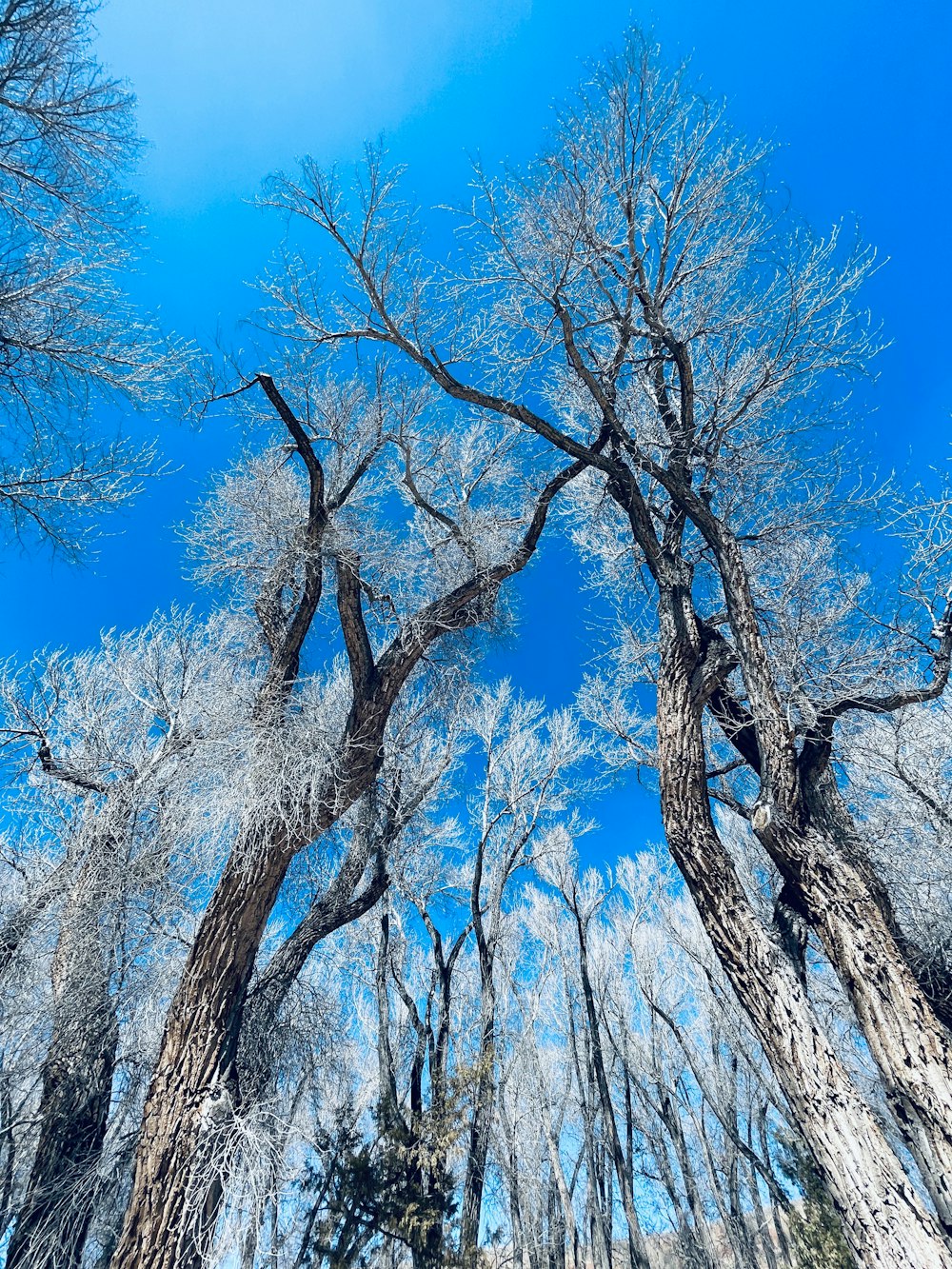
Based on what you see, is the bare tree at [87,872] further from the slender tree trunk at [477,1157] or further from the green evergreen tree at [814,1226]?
the green evergreen tree at [814,1226]

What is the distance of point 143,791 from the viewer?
823cm

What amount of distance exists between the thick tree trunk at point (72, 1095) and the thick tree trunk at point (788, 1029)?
5.71 metres

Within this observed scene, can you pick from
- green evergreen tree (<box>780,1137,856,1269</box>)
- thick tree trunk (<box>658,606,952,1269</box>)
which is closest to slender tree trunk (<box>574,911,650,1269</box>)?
green evergreen tree (<box>780,1137,856,1269</box>)

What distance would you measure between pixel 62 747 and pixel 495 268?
27.5ft

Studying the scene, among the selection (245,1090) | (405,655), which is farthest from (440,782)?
(245,1090)

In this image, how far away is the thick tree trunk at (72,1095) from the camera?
5289 millimetres

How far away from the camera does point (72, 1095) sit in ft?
21.2

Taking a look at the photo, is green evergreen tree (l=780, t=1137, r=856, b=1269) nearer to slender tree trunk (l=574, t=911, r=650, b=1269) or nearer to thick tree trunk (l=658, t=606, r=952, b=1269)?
slender tree trunk (l=574, t=911, r=650, b=1269)

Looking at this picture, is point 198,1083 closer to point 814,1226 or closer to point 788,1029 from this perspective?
point 788,1029

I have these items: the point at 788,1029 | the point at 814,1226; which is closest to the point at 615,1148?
the point at 814,1226

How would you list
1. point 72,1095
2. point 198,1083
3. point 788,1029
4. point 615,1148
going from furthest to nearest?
1. point 615,1148
2. point 72,1095
3. point 198,1083
4. point 788,1029

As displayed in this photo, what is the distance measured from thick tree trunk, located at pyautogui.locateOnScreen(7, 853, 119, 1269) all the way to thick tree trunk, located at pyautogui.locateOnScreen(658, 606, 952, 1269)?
571 cm

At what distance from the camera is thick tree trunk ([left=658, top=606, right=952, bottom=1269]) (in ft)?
10.2

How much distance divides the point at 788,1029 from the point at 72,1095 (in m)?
6.97
